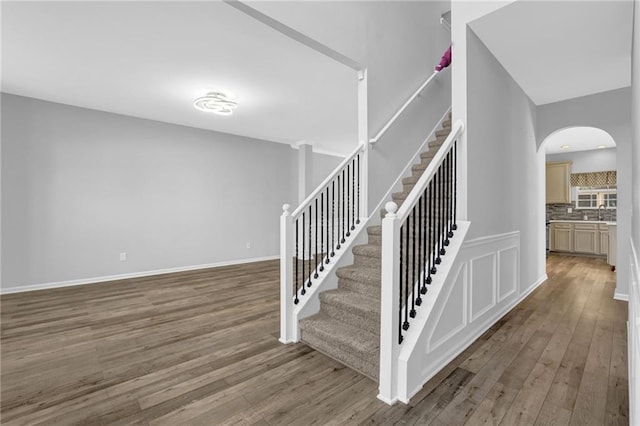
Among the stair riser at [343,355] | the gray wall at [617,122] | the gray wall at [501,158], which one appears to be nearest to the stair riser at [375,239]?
the gray wall at [501,158]

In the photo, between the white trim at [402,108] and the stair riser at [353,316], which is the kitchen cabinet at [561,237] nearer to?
the white trim at [402,108]

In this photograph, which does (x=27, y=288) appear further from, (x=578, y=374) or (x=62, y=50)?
(x=578, y=374)

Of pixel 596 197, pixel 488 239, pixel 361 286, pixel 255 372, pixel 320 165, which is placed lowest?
pixel 255 372

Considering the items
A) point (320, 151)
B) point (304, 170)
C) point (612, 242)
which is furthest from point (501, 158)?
Answer: point (320, 151)

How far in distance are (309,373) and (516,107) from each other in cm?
390

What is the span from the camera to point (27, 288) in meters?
4.36

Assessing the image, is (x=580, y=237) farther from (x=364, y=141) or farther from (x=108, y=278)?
(x=108, y=278)

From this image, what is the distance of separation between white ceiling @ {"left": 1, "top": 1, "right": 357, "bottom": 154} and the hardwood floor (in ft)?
9.32

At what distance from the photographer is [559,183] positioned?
8.06 meters

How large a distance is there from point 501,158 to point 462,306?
176 cm

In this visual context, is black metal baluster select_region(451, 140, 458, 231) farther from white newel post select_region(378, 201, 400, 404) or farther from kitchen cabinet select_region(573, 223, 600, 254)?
kitchen cabinet select_region(573, 223, 600, 254)

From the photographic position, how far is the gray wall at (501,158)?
9.01 feet

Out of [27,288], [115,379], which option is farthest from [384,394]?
[27,288]

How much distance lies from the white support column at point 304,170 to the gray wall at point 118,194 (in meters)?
0.79
